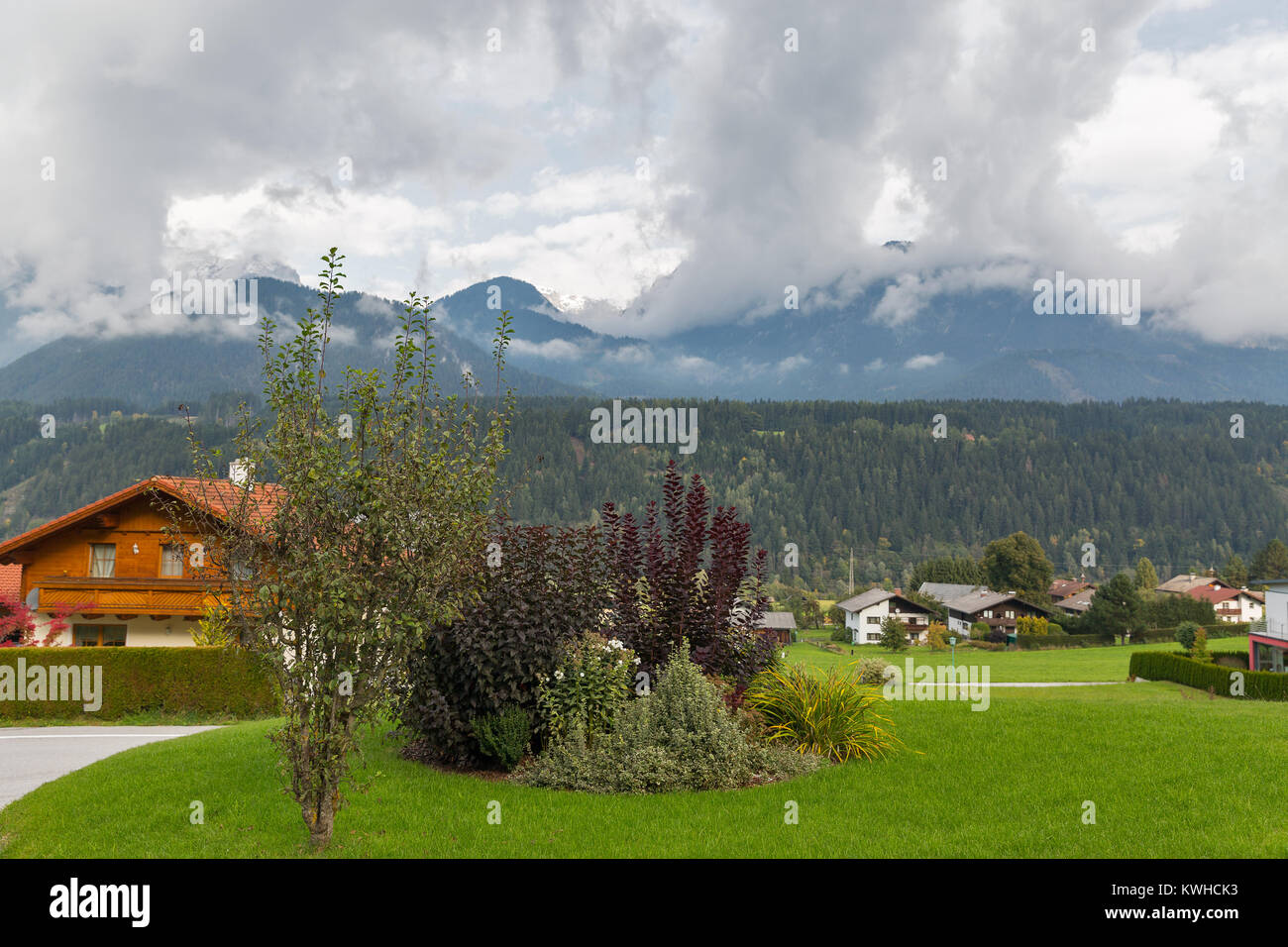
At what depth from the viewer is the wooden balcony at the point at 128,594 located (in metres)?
26.3

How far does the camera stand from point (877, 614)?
98.2 metres

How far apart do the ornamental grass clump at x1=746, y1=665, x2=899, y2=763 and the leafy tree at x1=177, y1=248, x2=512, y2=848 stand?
20.4ft

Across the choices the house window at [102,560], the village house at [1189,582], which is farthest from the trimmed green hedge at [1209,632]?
the house window at [102,560]

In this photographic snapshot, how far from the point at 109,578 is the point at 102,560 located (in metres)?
0.75

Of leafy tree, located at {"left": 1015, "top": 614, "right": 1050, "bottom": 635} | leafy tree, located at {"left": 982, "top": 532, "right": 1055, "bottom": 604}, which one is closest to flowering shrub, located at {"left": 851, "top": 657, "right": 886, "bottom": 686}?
leafy tree, located at {"left": 1015, "top": 614, "right": 1050, "bottom": 635}

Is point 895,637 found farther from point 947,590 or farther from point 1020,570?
point 1020,570

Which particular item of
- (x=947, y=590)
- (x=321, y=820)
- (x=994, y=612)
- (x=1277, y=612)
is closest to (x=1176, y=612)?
(x=994, y=612)

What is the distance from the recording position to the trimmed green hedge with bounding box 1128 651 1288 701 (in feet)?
95.2

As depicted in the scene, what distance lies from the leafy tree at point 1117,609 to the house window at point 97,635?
8750 centimetres

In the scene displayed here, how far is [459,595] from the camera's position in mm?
8586

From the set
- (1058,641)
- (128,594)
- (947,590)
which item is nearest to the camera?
(128,594)
